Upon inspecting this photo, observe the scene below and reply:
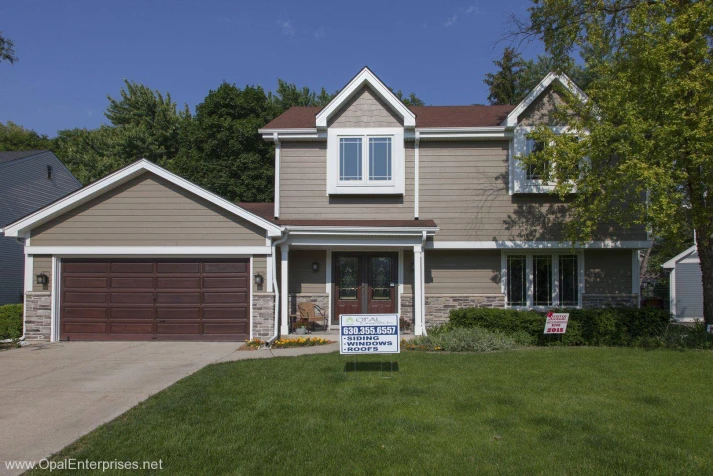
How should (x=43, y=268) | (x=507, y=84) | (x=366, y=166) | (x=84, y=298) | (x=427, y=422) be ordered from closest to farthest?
(x=427, y=422)
(x=43, y=268)
(x=84, y=298)
(x=366, y=166)
(x=507, y=84)

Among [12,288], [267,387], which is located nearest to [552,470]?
[267,387]

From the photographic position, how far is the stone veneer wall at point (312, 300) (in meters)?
14.7

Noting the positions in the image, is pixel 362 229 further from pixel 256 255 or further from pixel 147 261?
pixel 147 261

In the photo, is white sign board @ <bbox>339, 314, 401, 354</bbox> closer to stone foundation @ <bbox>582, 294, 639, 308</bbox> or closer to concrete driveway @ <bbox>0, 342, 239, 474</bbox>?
concrete driveway @ <bbox>0, 342, 239, 474</bbox>

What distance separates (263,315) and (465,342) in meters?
4.99

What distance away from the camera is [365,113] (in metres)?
14.7

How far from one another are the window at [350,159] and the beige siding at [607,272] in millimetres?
7030

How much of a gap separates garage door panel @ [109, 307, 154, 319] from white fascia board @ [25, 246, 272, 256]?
4.68ft

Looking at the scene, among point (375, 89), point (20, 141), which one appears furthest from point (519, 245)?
point (20, 141)

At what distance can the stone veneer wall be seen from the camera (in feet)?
48.1

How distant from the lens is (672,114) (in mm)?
10609

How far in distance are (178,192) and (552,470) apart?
10.9 metres

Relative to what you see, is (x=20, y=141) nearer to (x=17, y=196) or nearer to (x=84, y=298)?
(x=17, y=196)

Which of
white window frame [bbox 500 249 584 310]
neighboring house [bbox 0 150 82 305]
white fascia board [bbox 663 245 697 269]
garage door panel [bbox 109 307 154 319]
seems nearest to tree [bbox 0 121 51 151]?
neighboring house [bbox 0 150 82 305]
